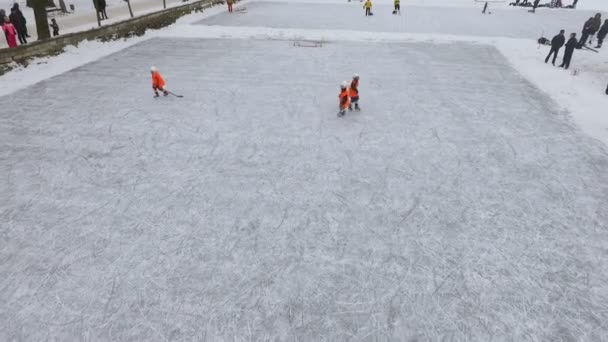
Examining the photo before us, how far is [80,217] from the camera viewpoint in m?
5.63

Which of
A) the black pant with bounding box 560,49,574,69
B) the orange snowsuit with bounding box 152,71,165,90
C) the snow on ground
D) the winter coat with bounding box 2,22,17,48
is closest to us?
the orange snowsuit with bounding box 152,71,165,90

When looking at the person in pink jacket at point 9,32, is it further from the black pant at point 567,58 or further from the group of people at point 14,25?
the black pant at point 567,58

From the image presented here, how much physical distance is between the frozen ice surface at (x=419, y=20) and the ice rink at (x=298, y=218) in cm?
1091

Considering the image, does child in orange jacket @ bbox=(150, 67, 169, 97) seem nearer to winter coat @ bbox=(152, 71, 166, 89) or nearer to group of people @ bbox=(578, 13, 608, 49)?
winter coat @ bbox=(152, 71, 166, 89)

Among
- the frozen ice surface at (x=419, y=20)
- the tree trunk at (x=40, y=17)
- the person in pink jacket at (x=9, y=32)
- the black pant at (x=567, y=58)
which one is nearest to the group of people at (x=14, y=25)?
the person in pink jacket at (x=9, y=32)

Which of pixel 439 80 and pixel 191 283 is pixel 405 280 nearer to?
pixel 191 283

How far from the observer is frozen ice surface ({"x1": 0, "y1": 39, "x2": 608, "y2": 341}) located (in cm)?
413

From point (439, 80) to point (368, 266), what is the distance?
9.04 m

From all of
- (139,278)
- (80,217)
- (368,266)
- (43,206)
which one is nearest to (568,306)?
(368,266)

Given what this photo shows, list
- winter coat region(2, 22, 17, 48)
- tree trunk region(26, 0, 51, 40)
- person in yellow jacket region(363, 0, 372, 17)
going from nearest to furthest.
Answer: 1. winter coat region(2, 22, 17, 48)
2. tree trunk region(26, 0, 51, 40)
3. person in yellow jacket region(363, 0, 372, 17)

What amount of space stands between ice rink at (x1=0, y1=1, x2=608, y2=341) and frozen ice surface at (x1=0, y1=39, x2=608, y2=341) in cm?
3

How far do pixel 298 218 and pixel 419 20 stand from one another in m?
20.5

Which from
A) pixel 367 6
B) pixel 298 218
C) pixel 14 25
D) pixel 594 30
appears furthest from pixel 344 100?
pixel 367 6

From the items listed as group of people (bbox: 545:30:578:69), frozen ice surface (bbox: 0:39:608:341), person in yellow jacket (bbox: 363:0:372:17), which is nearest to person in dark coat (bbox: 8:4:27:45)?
frozen ice surface (bbox: 0:39:608:341)
